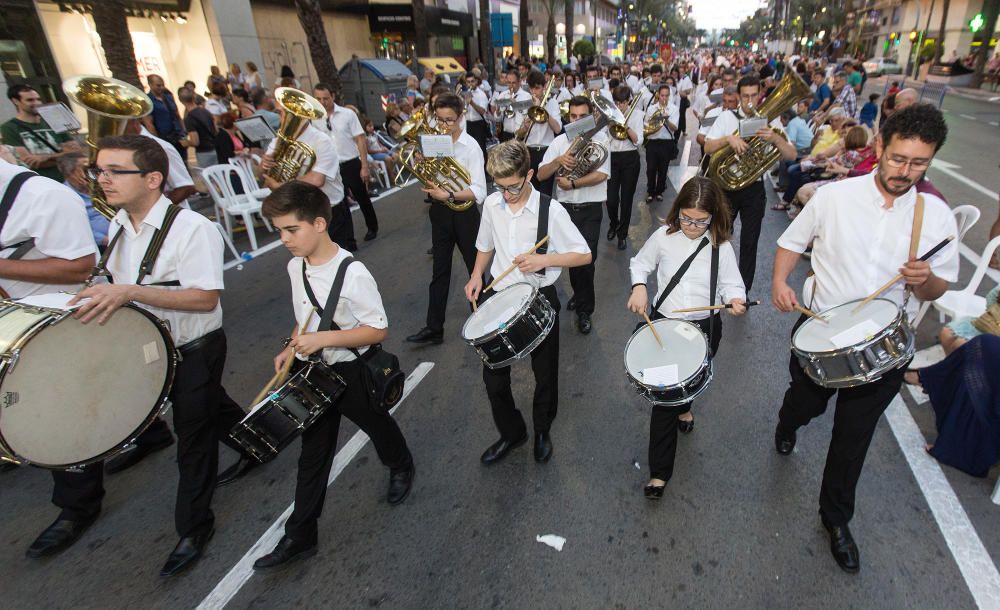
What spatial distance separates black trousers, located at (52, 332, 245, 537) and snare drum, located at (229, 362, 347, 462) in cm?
22

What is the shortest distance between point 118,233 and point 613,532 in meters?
3.07

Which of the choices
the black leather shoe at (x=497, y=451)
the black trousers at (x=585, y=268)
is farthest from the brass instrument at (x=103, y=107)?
the black trousers at (x=585, y=268)

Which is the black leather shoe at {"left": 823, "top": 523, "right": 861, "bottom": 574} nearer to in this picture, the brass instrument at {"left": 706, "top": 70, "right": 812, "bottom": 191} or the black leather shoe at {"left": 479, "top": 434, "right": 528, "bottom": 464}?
the black leather shoe at {"left": 479, "top": 434, "right": 528, "bottom": 464}

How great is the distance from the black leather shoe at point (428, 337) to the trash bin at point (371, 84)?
15858mm

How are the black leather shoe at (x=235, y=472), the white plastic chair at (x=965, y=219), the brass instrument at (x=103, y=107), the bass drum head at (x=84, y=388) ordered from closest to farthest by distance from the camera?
1. the bass drum head at (x=84, y=388)
2. the black leather shoe at (x=235, y=472)
3. the brass instrument at (x=103, y=107)
4. the white plastic chair at (x=965, y=219)

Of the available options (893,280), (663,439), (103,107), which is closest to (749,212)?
(893,280)

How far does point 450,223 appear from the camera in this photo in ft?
15.9

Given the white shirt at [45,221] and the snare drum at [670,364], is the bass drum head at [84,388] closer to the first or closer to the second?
the white shirt at [45,221]

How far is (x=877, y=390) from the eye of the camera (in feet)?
7.66

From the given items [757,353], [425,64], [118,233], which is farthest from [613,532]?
[425,64]

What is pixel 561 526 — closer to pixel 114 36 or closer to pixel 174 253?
pixel 174 253

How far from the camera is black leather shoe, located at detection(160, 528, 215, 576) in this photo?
2744 mm

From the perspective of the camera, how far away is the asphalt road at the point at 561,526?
8.40 ft

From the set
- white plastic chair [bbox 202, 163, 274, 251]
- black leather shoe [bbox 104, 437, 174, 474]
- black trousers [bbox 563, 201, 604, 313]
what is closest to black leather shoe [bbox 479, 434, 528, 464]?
black trousers [bbox 563, 201, 604, 313]
